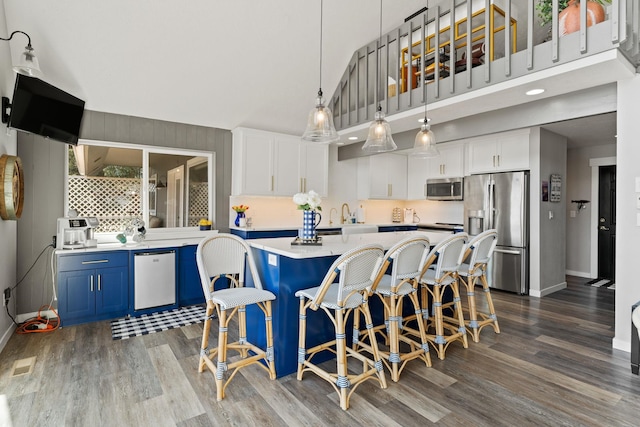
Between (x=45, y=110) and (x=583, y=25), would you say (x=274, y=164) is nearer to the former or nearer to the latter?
(x=45, y=110)

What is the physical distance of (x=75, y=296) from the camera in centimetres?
362

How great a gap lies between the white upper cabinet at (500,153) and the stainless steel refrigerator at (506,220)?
0.15 m

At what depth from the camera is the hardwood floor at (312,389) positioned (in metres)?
2.08

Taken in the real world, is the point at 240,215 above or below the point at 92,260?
above

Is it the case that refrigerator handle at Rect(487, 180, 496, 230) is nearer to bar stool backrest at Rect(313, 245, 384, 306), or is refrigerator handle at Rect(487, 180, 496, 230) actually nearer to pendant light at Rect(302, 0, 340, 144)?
pendant light at Rect(302, 0, 340, 144)

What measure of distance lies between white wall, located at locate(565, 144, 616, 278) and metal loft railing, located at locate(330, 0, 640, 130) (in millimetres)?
2448

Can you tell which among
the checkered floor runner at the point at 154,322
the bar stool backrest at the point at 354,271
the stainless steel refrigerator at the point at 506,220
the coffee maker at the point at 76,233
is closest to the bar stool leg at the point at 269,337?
the bar stool backrest at the point at 354,271

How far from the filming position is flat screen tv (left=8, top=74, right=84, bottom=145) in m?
2.97

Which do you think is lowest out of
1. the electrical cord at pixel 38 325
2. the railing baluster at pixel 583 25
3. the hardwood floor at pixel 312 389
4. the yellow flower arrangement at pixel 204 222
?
the hardwood floor at pixel 312 389

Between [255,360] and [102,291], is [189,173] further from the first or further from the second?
[255,360]

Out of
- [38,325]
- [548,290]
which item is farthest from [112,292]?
[548,290]

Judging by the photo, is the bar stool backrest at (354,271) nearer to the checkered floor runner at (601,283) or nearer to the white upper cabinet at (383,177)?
the white upper cabinet at (383,177)

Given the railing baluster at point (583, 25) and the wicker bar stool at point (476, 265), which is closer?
the railing baluster at point (583, 25)

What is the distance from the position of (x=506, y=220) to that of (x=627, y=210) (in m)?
2.05
